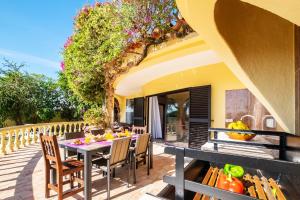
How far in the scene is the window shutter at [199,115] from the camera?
5.79 metres

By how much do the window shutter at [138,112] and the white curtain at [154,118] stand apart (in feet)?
1.17

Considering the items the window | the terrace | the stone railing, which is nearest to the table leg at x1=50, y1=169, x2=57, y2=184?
the terrace

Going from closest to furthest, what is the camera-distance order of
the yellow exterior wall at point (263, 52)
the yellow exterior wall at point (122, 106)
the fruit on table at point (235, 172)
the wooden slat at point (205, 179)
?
the wooden slat at point (205, 179), the fruit on table at point (235, 172), the yellow exterior wall at point (263, 52), the yellow exterior wall at point (122, 106)

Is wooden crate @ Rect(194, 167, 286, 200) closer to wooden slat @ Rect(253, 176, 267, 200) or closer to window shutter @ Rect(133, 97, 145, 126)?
A: wooden slat @ Rect(253, 176, 267, 200)

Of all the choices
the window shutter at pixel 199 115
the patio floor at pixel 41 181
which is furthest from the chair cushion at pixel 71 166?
the window shutter at pixel 199 115

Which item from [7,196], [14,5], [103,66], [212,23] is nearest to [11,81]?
[14,5]

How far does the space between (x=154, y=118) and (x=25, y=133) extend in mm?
5165

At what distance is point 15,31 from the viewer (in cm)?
1420

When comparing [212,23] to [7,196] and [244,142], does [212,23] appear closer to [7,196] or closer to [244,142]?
[244,142]

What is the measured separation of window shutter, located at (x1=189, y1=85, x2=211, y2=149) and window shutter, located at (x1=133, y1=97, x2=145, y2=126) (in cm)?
292

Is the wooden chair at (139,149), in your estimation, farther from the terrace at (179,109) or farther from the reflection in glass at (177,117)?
the reflection in glass at (177,117)

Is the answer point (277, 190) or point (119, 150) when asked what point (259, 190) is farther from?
point (119, 150)

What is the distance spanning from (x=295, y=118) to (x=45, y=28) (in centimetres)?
1621

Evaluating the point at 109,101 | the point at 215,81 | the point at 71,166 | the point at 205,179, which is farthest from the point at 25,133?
the point at 205,179
